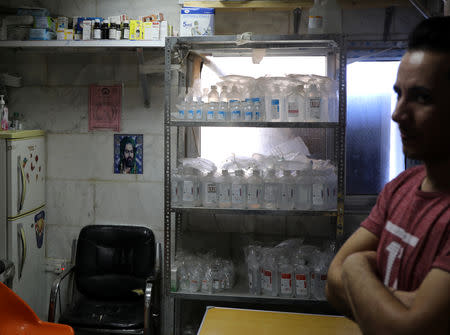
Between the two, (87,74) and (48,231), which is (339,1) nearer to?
(87,74)

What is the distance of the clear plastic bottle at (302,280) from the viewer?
8.86 ft

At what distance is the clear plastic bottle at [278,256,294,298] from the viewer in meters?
2.70

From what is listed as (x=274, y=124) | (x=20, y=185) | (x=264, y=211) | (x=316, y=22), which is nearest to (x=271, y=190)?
(x=264, y=211)

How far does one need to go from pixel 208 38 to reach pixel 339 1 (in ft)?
2.86

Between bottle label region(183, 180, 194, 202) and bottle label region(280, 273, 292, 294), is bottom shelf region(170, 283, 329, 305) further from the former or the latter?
bottle label region(183, 180, 194, 202)

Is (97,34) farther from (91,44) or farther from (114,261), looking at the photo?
(114,261)

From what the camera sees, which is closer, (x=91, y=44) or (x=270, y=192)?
(x=270, y=192)

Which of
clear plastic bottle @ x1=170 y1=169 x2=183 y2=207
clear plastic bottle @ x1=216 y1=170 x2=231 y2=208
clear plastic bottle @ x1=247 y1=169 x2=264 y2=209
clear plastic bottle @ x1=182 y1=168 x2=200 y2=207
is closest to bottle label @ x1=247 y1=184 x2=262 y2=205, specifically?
clear plastic bottle @ x1=247 y1=169 x2=264 y2=209

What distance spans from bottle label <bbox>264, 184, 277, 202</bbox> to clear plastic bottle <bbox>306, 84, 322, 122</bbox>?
46cm

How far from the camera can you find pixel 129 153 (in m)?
3.39

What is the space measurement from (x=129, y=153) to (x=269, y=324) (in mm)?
1837

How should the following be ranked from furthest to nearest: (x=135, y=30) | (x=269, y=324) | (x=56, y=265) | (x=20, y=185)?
1. (x=56, y=265)
2. (x=20, y=185)
3. (x=135, y=30)
4. (x=269, y=324)

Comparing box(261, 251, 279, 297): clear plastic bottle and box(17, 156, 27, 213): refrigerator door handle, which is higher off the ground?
box(17, 156, 27, 213): refrigerator door handle

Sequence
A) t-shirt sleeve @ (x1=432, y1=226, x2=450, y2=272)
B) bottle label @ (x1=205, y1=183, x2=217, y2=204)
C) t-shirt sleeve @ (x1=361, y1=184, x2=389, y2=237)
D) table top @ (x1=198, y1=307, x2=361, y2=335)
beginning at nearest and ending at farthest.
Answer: t-shirt sleeve @ (x1=432, y1=226, x2=450, y2=272)
t-shirt sleeve @ (x1=361, y1=184, x2=389, y2=237)
table top @ (x1=198, y1=307, x2=361, y2=335)
bottle label @ (x1=205, y1=183, x2=217, y2=204)
